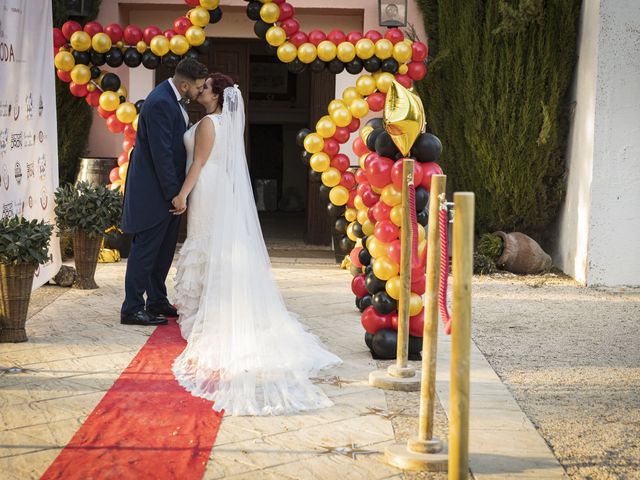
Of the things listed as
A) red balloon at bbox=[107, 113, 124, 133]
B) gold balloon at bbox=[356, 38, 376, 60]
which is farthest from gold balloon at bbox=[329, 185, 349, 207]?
red balloon at bbox=[107, 113, 124, 133]

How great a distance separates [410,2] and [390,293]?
568cm

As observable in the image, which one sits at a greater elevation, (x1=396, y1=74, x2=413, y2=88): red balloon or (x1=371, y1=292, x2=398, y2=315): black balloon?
(x1=396, y1=74, x2=413, y2=88): red balloon

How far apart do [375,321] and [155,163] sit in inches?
74.1

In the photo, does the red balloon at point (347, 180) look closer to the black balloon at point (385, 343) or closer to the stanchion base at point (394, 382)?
the black balloon at point (385, 343)

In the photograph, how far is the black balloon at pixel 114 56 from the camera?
8.73 m

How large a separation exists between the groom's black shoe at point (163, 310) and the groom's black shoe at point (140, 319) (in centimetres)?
25

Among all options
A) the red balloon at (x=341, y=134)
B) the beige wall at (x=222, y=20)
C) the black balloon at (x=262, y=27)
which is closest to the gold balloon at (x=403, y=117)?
the red balloon at (x=341, y=134)

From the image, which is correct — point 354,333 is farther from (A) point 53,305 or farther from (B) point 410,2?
(B) point 410,2

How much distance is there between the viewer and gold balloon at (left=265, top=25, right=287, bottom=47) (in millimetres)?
8625

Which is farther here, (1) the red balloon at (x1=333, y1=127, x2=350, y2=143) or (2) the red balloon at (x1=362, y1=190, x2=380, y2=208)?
(1) the red balloon at (x1=333, y1=127, x2=350, y2=143)

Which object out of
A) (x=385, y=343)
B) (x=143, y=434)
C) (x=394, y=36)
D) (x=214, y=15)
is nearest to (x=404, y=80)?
(x=394, y=36)

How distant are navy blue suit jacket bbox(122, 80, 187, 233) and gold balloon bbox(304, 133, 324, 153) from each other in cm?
216

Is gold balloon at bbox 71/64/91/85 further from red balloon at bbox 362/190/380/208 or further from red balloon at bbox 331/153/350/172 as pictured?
red balloon at bbox 362/190/380/208

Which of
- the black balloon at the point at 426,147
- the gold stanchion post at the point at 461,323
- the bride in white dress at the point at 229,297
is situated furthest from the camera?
the black balloon at the point at 426,147
